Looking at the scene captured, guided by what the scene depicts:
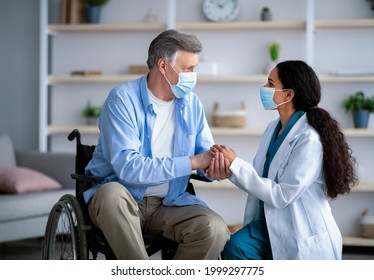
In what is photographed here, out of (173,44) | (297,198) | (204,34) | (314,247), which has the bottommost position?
(314,247)

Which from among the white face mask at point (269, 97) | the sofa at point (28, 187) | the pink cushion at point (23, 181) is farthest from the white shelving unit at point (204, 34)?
the white face mask at point (269, 97)

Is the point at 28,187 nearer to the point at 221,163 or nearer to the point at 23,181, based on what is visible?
the point at 23,181

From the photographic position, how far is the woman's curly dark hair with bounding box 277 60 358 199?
7.37 feet

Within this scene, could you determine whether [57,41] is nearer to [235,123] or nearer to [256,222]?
[235,123]

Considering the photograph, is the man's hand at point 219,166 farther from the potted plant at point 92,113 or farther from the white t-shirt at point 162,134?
the potted plant at point 92,113

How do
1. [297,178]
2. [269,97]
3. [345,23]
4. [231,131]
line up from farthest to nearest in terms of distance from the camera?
[231,131]
[345,23]
[269,97]
[297,178]

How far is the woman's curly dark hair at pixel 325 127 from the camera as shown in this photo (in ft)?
7.37

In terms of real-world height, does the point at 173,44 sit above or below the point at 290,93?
above

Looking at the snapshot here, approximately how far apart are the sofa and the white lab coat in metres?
1.91

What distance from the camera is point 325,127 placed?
2289 mm

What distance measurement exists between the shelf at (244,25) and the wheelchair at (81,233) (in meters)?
2.30

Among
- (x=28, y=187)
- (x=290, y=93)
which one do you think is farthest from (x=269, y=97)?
(x=28, y=187)

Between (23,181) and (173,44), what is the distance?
1.96m
